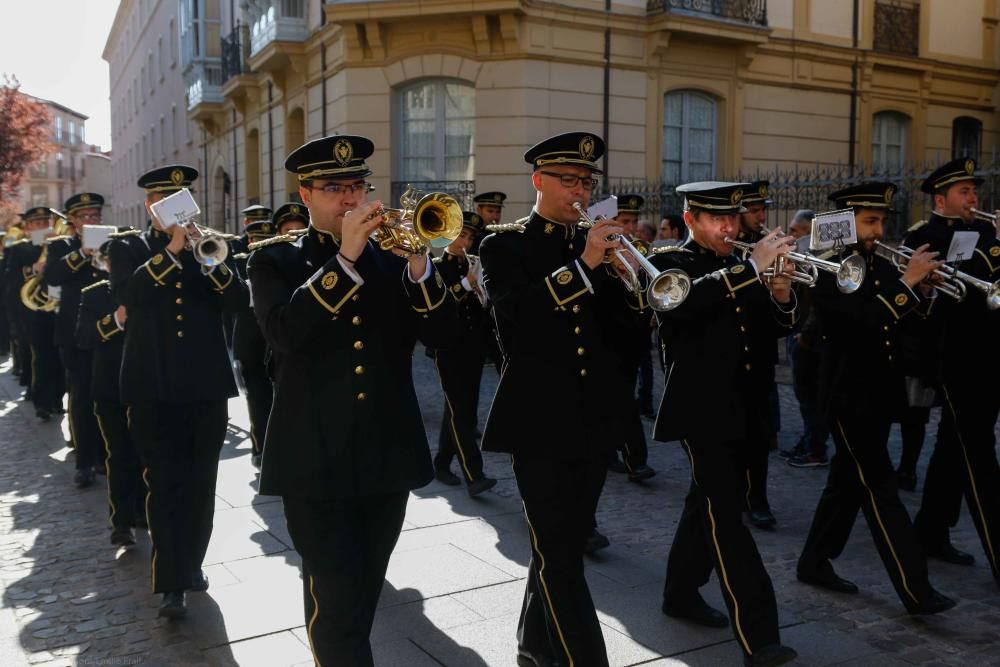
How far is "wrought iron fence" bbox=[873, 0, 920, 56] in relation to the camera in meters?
20.0

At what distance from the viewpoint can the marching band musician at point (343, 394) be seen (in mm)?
3348

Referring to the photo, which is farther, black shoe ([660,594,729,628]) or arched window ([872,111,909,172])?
arched window ([872,111,909,172])

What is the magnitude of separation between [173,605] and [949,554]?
4245mm

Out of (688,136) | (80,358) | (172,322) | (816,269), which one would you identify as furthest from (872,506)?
(688,136)

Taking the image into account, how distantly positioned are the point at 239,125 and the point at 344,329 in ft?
75.5

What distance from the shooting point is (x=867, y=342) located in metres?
5.05

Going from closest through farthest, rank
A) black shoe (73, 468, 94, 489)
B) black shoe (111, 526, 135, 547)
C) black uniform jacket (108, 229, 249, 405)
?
black uniform jacket (108, 229, 249, 405)
black shoe (111, 526, 135, 547)
black shoe (73, 468, 94, 489)

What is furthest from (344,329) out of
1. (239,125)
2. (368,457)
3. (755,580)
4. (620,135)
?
(239,125)

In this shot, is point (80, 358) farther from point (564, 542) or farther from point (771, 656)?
point (771, 656)

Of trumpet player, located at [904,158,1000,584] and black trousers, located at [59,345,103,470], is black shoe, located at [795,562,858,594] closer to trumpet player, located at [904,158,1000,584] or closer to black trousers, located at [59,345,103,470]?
trumpet player, located at [904,158,1000,584]

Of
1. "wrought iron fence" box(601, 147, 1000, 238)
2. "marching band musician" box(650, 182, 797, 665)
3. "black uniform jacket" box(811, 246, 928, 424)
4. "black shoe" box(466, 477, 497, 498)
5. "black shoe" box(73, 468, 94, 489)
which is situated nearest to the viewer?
"marching band musician" box(650, 182, 797, 665)

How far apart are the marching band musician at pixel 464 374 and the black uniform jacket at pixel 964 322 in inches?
116

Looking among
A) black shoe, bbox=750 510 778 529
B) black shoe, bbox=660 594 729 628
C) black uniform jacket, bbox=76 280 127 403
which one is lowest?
black shoe, bbox=660 594 729 628

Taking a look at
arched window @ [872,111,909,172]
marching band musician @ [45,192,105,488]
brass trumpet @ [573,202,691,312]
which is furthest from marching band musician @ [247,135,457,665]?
arched window @ [872,111,909,172]
